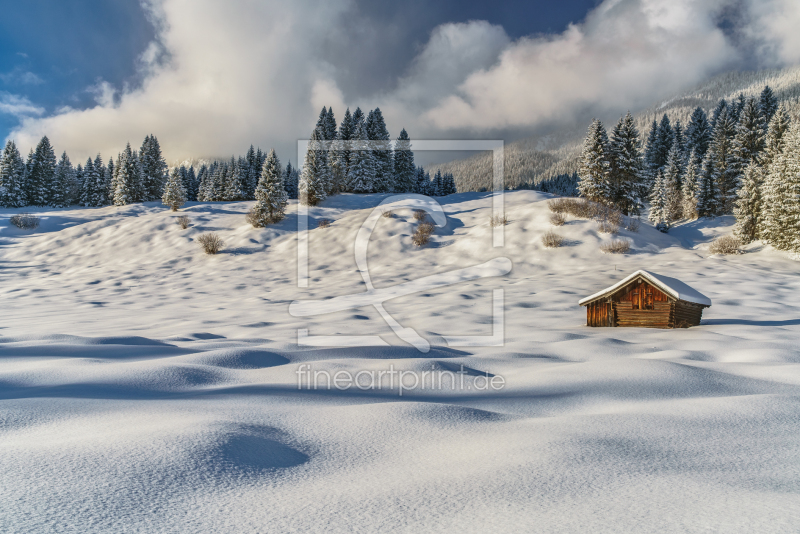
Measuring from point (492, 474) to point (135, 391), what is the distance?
14.1ft

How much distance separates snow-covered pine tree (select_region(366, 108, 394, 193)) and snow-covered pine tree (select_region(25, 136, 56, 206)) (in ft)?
155

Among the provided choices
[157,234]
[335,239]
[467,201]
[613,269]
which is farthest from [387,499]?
[467,201]

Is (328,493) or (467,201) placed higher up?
(467,201)

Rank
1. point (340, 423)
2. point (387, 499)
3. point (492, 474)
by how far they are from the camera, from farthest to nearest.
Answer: point (340, 423), point (492, 474), point (387, 499)

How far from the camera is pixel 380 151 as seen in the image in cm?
5903

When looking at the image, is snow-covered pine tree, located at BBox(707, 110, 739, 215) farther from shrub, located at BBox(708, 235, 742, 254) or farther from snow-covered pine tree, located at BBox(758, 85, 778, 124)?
shrub, located at BBox(708, 235, 742, 254)

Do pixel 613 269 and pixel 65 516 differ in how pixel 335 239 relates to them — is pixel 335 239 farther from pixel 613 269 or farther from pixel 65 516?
pixel 65 516

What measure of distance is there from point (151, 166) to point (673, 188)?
7418 centimetres

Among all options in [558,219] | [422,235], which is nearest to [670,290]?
[558,219]

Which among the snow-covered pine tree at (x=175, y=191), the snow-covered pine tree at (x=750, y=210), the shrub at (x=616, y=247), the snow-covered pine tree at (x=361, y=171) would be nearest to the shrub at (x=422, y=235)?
the shrub at (x=616, y=247)

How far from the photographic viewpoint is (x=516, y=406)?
4664 mm

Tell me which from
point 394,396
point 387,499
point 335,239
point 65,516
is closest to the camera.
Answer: point 65,516

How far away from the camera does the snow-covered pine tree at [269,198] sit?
36000 mm

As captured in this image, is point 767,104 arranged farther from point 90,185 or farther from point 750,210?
point 90,185
